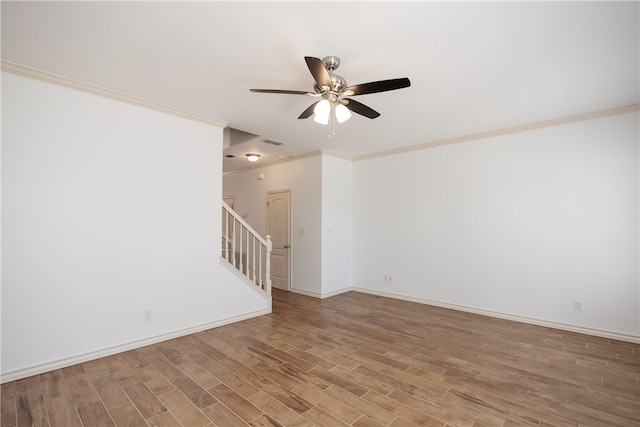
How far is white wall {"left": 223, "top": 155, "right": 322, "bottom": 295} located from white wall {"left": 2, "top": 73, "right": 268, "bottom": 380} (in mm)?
2034

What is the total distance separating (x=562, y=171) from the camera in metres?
4.00

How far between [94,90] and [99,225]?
139 centimetres

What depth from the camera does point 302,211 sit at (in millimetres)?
5984

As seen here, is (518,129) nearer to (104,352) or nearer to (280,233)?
(280,233)

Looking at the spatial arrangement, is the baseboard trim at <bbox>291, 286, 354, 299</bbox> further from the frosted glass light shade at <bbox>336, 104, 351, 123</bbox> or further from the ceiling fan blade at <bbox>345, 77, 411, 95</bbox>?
the ceiling fan blade at <bbox>345, 77, 411, 95</bbox>

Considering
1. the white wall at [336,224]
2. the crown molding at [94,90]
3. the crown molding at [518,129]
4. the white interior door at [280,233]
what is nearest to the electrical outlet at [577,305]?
the crown molding at [518,129]

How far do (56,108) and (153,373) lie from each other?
2.69 meters

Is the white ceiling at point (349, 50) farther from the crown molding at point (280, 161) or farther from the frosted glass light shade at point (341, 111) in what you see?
the crown molding at point (280, 161)

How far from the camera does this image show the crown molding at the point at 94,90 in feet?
8.85

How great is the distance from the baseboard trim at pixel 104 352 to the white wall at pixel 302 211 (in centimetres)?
180

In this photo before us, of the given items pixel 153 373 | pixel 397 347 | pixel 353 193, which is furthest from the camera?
pixel 353 193

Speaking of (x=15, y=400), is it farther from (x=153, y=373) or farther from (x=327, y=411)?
(x=327, y=411)

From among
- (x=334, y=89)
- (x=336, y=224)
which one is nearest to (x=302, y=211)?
(x=336, y=224)

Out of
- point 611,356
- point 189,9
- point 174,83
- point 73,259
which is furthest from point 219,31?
point 611,356
